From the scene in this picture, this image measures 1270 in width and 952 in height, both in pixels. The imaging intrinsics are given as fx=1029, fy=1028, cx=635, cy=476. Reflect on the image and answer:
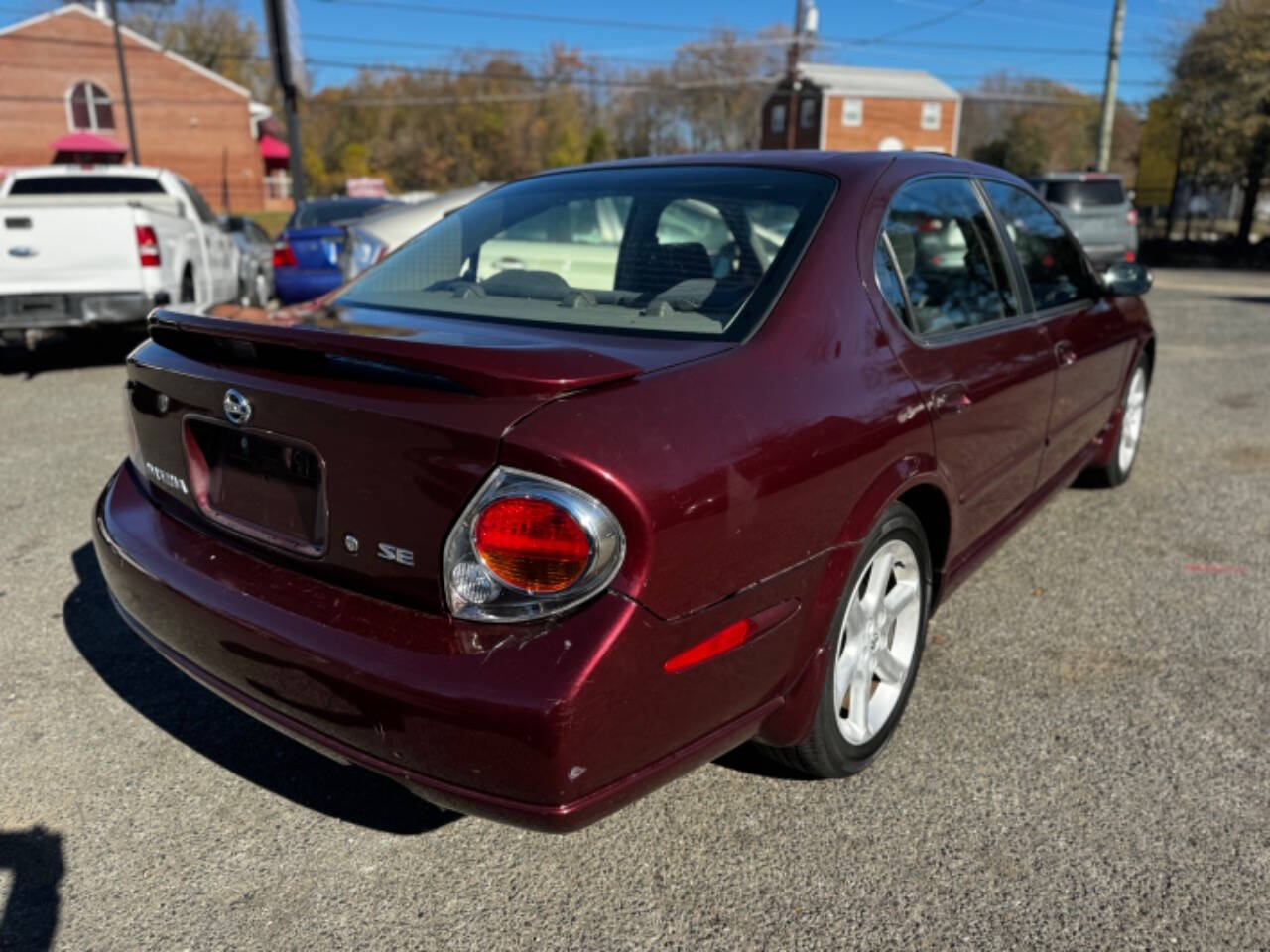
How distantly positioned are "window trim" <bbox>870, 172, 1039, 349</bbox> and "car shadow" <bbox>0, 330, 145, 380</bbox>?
787 cm

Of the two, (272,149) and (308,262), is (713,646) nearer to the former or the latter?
(308,262)

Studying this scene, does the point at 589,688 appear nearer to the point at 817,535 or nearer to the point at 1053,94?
the point at 817,535

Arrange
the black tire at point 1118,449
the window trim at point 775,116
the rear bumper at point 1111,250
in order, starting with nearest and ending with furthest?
the black tire at point 1118,449 < the rear bumper at point 1111,250 < the window trim at point 775,116

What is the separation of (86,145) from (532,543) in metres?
48.1

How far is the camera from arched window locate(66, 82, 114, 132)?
45.0 metres

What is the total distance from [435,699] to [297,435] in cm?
66

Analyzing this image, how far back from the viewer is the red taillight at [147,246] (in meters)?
8.20

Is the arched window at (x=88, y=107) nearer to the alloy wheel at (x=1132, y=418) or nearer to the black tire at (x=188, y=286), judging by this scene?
the black tire at (x=188, y=286)

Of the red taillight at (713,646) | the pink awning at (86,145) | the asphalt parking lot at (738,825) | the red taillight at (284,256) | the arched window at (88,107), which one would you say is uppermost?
the arched window at (88,107)

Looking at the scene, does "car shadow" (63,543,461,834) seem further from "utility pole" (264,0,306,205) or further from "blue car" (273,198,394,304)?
"utility pole" (264,0,306,205)

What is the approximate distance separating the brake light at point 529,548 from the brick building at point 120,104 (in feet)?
161

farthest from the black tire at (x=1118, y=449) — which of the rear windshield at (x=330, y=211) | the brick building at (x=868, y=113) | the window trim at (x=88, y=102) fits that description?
the brick building at (x=868, y=113)

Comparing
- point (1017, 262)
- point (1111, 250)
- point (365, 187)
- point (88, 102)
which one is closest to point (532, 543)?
point (1017, 262)

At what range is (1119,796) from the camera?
2.65 m
